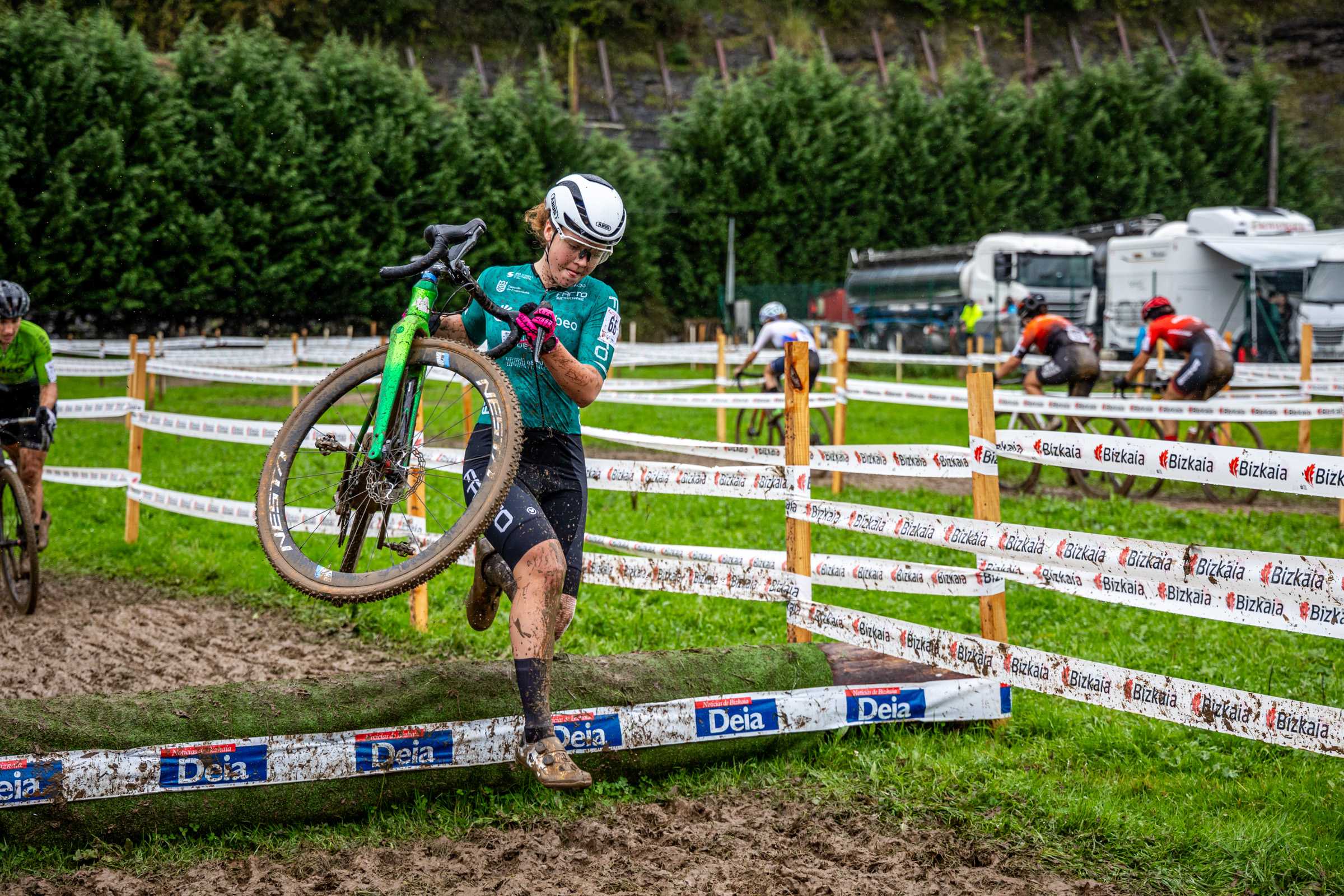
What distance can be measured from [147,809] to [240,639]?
312 centimetres

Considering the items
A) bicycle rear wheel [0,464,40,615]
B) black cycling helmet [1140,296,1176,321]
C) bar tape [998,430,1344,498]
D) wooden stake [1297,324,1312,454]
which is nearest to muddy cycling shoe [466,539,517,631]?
bar tape [998,430,1344,498]

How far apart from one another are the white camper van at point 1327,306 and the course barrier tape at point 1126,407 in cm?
1404

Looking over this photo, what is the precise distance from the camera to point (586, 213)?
4227mm

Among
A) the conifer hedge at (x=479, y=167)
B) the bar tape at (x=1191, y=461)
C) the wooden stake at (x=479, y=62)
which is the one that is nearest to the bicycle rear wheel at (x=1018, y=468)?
the bar tape at (x=1191, y=461)

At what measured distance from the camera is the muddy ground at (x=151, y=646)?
636 cm

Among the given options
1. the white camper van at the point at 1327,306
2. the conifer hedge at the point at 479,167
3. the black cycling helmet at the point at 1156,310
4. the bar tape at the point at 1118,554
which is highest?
the conifer hedge at the point at 479,167

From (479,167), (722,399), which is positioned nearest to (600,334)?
(722,399)

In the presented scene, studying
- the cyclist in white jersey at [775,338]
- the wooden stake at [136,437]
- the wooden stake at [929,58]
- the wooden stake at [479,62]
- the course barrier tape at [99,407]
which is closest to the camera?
the course barrier tape at [99,407]

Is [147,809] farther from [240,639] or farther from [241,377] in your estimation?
[241,377]

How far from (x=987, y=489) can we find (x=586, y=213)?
2383 millimetres

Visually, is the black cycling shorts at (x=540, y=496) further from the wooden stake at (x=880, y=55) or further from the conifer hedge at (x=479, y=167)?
the wooden stake at (x=880, y=55)

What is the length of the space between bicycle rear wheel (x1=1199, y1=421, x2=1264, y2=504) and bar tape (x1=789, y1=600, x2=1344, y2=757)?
8.24 metres

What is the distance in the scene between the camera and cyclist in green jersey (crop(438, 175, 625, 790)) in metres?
4.09

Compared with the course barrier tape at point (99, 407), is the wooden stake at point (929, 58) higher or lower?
higher
